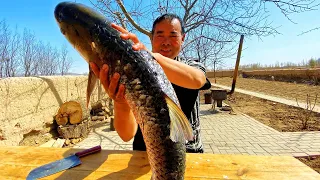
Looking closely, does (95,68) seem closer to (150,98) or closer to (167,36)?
(150,98)

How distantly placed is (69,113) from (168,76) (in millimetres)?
5416

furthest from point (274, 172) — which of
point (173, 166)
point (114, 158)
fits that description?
point (114, 158)

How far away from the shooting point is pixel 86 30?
3.97 feet

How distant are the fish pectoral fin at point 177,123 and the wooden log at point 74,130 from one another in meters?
5.59

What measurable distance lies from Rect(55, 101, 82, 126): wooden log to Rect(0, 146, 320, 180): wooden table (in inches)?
162

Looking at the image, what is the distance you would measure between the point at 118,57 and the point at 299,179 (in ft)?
4.77

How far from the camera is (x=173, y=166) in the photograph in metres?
1.10

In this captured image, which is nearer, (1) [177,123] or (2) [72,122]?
(1) [177,123]

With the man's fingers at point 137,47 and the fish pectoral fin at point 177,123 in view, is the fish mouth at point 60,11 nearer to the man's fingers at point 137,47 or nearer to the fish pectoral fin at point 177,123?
the man's fingers at point 137,47

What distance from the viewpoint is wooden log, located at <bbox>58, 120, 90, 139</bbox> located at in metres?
6.01

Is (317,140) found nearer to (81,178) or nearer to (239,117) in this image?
(239,117)

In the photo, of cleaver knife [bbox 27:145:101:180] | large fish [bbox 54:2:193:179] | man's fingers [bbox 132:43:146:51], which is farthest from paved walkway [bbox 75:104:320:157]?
man's fingers [bbox 132:43:146:51]

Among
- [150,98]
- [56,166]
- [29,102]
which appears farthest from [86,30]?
[29,102]

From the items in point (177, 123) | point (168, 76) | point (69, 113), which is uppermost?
point (168, 76)
